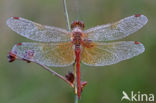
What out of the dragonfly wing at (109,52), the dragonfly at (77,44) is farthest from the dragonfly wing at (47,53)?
the dragonfly wing at (109,52)

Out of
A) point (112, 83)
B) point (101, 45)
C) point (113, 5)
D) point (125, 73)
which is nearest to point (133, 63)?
point (125, 73)

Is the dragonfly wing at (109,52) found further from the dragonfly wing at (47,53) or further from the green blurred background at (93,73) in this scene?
the green blurred background at (93,73)

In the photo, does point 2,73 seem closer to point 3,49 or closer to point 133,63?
point 3,49

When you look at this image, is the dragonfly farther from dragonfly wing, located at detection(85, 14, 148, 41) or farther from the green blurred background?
the green blurred background

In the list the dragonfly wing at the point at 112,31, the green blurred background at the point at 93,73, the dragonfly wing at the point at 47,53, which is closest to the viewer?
the dragonfly wing at the point at 47,53

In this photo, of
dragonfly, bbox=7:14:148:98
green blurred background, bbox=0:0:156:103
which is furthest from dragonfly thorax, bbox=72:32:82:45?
green blurred background, bbox=0:0:156:103

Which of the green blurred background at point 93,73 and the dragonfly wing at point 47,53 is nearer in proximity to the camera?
the dragonfly wing at point 47,53

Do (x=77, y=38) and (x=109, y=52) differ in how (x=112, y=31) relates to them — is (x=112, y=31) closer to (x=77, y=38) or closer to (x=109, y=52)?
(x=109, y=52)
